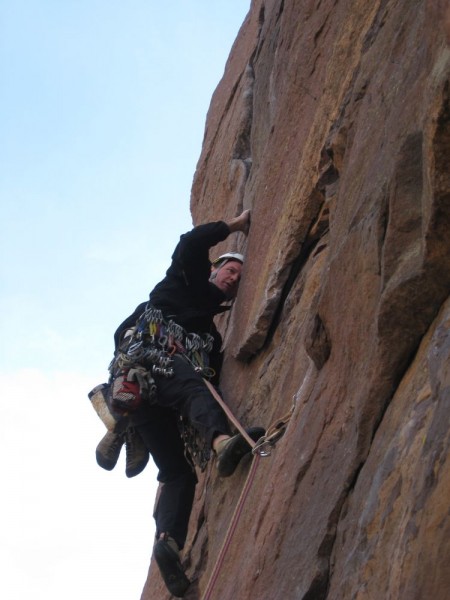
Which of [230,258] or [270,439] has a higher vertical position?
[230,258]

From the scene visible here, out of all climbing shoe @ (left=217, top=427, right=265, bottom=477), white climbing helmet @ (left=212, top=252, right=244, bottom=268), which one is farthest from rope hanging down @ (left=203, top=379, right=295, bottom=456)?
white climbing helmet @ (left=212, top=252, right=244, bottom=268)

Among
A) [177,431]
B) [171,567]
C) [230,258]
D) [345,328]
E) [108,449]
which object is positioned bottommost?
[345,328]

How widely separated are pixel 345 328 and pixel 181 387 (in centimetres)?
196

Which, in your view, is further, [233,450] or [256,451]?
[233,450]

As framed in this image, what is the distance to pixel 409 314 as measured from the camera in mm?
4105

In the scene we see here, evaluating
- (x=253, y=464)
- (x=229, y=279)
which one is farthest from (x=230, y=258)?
(x=253, y=464)

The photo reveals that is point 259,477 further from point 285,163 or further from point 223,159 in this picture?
point 223,159

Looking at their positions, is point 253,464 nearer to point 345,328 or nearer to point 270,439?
point 270,439

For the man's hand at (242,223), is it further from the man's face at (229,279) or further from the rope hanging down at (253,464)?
the rope hanging down at (253,464)

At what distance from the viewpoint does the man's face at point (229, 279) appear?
24.3 feet

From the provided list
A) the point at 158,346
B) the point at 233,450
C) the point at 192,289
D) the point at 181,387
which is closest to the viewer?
the point at 233,450

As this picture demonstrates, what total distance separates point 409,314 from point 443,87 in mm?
843

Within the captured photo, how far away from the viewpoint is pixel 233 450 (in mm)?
5863

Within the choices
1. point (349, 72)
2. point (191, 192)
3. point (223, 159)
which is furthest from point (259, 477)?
point (191, 192)
